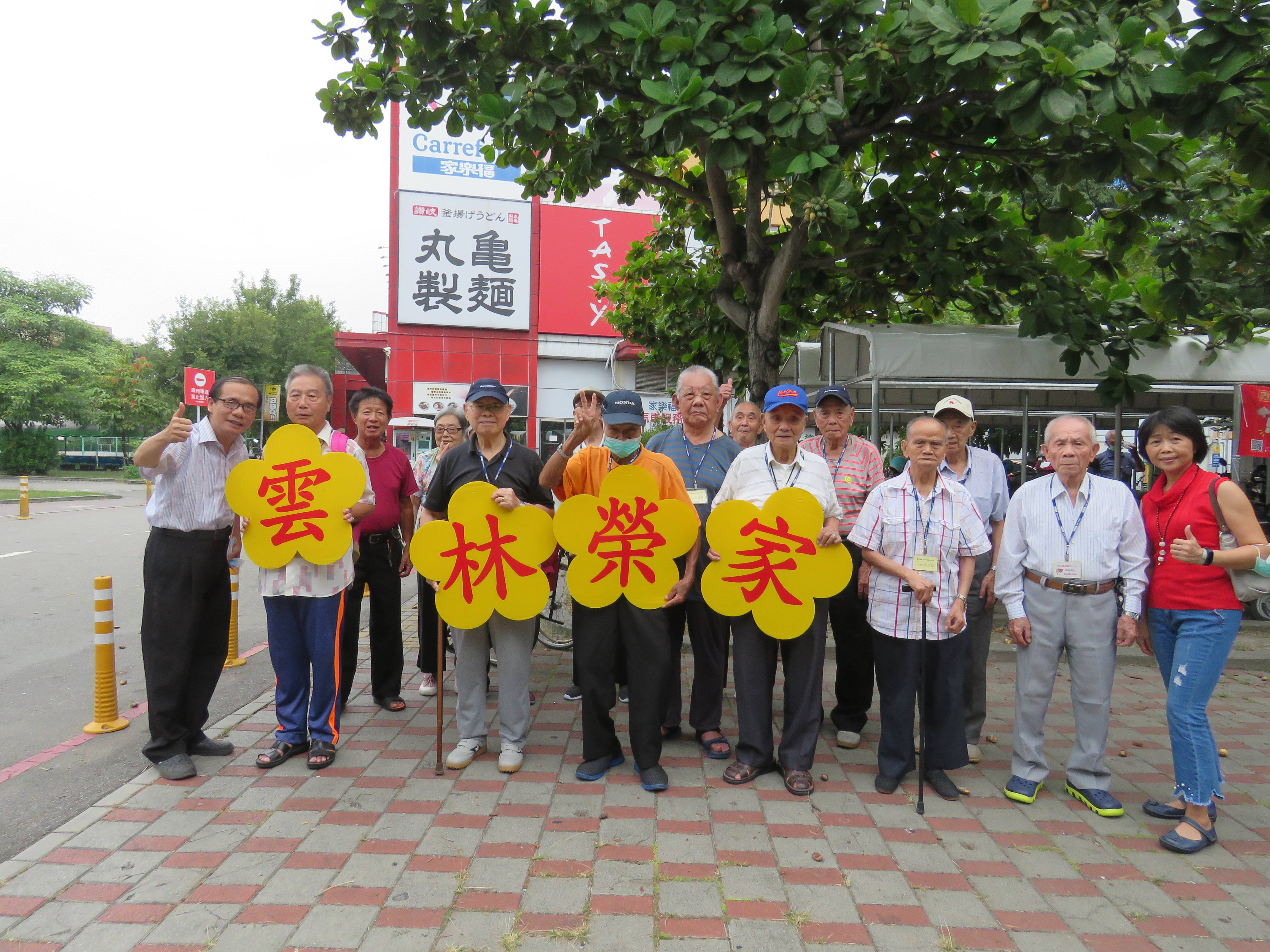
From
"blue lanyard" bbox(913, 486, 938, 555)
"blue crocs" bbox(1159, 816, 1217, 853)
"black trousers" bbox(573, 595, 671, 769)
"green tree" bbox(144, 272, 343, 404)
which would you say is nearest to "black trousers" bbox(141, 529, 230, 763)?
"black trousers" bbox(573, 595, 671, 769)

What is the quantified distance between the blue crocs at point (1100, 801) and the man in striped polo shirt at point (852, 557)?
1.04 metres

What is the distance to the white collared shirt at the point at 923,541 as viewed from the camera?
3.46m

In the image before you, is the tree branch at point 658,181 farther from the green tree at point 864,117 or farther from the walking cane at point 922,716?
the walking cane at point 922,716

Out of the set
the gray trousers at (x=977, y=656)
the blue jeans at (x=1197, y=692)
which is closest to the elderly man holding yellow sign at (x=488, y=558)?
the gray trousers at (x=977, y=656)

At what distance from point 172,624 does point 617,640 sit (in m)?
2.14

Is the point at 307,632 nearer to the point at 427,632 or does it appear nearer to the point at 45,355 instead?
the point at 427,632

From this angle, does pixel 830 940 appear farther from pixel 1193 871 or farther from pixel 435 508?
pixel 435 508

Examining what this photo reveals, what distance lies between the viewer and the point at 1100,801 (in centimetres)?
338

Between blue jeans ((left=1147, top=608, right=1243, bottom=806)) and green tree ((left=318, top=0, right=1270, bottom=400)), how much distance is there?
2185 millimetres

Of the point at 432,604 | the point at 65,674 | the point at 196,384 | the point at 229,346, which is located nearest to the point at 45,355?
the point at 229,346

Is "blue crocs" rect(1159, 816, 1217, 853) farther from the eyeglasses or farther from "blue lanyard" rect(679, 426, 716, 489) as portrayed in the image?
the eyeglasses

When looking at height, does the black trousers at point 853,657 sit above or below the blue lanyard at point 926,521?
below

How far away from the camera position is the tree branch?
5.51 m

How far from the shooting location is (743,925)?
8.23 ft
